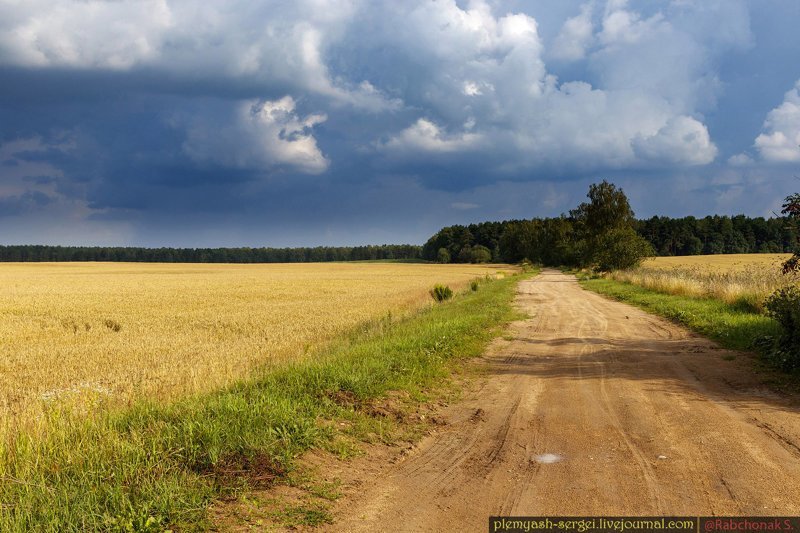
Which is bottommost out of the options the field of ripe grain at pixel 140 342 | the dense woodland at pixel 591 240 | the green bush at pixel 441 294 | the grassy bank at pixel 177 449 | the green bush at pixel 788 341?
the field of ripe grain at pixel 140 342

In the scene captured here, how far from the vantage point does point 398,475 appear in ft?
17.4

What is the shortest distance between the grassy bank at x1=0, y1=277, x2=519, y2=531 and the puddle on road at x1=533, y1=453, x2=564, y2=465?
198 cm

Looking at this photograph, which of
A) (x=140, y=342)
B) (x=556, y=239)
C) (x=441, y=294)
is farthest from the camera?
(x=556, y=239)

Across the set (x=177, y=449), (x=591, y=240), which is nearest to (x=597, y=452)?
(x=177, y=449)

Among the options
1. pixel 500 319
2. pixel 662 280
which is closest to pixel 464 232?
pixel 662 280

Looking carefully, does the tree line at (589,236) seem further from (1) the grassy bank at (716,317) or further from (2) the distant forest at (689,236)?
(1) the grassy bank at (716,317)

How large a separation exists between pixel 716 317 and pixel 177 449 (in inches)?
637

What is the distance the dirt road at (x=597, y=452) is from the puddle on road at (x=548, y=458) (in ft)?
0.04

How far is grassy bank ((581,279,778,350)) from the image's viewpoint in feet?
40.9

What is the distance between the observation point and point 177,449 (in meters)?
5.22

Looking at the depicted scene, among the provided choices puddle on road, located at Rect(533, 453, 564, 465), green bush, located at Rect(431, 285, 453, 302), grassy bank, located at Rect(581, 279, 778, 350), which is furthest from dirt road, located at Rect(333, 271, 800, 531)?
green bush, located at Rect(431, 285, 453, 302)

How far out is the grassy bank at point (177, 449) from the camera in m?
4.18

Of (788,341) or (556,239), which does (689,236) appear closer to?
(556,239)

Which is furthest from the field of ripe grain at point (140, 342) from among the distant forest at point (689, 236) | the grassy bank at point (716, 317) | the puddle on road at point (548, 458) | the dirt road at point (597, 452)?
the distant forest at point (689, 236)
